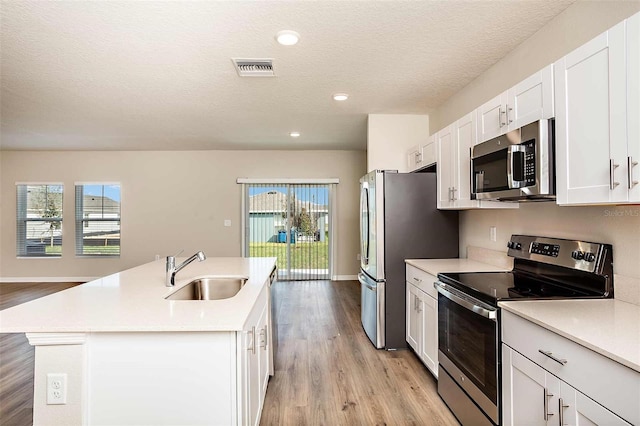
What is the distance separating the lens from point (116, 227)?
6695 millimetres

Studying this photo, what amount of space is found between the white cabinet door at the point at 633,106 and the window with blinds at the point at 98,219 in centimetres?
736

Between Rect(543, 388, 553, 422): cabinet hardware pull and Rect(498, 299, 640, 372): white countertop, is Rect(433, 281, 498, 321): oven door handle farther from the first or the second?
Rect(543, 388, 553, 422): cabinet hardware pull

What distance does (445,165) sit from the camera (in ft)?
9.85

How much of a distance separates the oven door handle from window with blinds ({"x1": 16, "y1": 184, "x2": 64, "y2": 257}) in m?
7.23

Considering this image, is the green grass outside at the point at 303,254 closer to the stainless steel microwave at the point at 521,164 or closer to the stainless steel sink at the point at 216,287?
the stainless steel sink at the point at 216,287

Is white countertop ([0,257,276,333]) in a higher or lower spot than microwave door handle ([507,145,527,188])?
lower

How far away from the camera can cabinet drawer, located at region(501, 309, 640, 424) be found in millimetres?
1041

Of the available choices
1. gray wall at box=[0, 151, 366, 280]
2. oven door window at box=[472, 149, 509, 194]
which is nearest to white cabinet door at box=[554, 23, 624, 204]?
oven door window at box=[472, 149, 509, 194]

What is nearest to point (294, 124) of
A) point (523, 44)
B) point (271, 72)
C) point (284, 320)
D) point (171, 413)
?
point (271, 72)

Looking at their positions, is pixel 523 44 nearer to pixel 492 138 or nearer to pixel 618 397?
pixel 492 138

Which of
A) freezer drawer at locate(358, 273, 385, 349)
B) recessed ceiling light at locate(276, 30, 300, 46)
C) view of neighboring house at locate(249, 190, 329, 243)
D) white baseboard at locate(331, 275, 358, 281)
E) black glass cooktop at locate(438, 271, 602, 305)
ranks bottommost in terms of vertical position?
white baseboard at locate(331, 275, 358, 281)

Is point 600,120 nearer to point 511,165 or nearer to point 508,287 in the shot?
point 511,165

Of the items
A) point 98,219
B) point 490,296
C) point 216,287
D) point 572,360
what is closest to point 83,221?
point 98,219

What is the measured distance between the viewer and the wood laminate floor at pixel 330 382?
2.23 m
